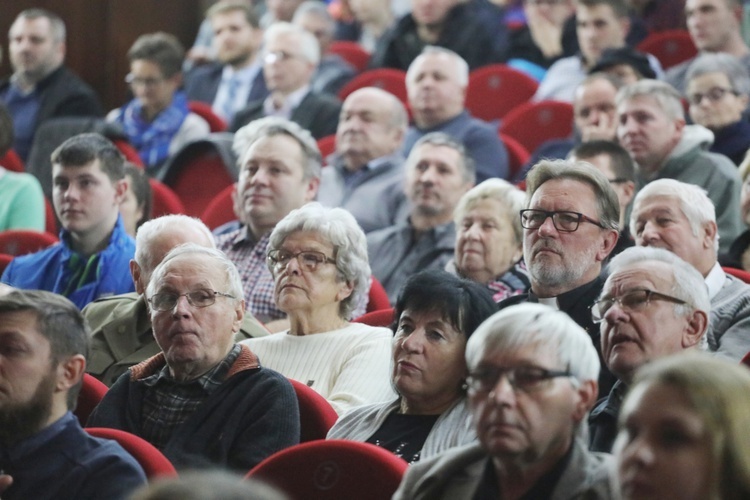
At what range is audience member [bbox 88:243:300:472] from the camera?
2.53 m

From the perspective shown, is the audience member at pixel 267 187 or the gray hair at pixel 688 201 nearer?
the gray hair at pixel 688 201

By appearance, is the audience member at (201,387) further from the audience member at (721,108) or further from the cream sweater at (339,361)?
the audience member at (721,108)

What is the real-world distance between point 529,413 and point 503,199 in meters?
1.78

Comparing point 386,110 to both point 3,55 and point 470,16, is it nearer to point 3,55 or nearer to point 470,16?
point 470,16

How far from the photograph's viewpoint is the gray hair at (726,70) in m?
4.55

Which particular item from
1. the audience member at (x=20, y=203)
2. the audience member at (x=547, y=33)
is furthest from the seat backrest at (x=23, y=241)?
the audience member at (x=547, y=33)

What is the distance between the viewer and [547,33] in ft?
20.5

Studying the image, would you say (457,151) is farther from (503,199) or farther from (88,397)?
(88,397)

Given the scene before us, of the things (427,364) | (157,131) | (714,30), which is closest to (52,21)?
(157,131)

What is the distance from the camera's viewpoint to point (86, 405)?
9.28ft

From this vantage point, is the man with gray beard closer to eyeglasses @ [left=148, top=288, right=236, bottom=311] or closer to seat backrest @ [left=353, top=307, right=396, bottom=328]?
seat backrest @ [left=353, top=307, right=396, bottom=328]

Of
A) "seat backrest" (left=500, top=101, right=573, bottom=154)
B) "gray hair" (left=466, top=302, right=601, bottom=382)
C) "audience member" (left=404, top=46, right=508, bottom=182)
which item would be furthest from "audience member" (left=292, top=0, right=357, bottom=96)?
"gray hair" (left=466, top=302, right=601, bottom=382)

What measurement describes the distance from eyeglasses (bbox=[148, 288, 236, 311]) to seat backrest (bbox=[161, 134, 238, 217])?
2309 mm

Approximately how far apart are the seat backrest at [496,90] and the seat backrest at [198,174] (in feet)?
4.17
